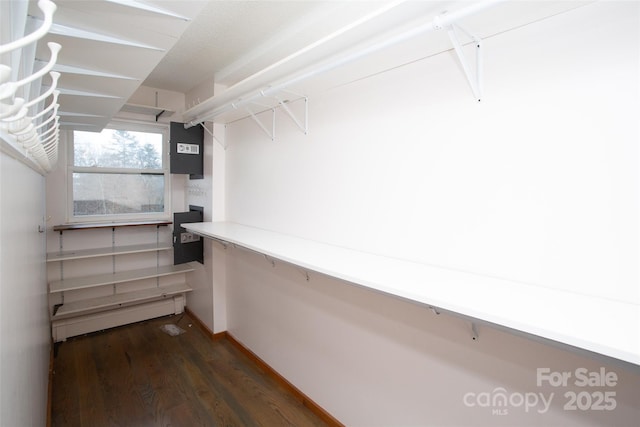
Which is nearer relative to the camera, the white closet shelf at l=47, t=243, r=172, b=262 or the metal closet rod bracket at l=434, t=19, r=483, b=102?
the metal closet rod bracket at l=434, t=19, r=483, b=102

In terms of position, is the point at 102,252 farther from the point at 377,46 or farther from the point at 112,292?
the point at 377,46

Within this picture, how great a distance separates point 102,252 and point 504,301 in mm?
3659

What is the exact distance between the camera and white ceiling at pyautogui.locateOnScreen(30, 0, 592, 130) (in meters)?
0.97

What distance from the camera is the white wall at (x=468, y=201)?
1.02 meters

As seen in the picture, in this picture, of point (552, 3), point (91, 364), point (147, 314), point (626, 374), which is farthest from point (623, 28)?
point (147, 314)

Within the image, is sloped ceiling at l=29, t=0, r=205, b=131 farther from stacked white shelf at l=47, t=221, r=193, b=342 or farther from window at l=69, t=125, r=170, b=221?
stacked white shelf at l=47, t=221, r=193, b=342

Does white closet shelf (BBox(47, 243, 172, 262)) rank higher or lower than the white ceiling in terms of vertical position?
lower

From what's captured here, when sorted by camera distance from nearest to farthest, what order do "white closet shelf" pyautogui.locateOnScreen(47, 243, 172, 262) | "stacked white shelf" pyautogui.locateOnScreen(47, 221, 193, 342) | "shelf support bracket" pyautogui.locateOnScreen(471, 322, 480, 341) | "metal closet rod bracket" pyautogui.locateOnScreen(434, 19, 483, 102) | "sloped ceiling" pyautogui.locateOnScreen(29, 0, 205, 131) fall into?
"sloped ceiling" pyautogui.locateOnScreen(29, 0, 205, 131) → "metal closet rod bracket" pyautogui.locateOnScreen(434, 19, 483, 102) → "shelf support bracket" pyautogui.locateOnScreen(471, 322, 480, 341) → "white closet shelf" pyautogui.locateOnScreen(47, 243, 172, 262) → "stacked white shelf" pyautogui.locateOnScreen(47, 221, 193, 342)

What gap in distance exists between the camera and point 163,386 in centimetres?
255

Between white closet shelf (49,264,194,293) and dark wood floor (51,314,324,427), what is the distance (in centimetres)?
61

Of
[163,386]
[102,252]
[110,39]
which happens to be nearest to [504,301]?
[110,39]

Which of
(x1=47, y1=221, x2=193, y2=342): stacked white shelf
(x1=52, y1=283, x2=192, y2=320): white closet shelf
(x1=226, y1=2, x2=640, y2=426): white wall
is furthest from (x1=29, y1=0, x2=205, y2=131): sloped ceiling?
(x1=52, y1=283, x2=192, y2=320): white closet shelf

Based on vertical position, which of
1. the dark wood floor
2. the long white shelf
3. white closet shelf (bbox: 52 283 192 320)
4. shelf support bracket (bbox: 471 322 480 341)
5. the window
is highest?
the window

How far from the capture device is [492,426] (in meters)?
1.32
